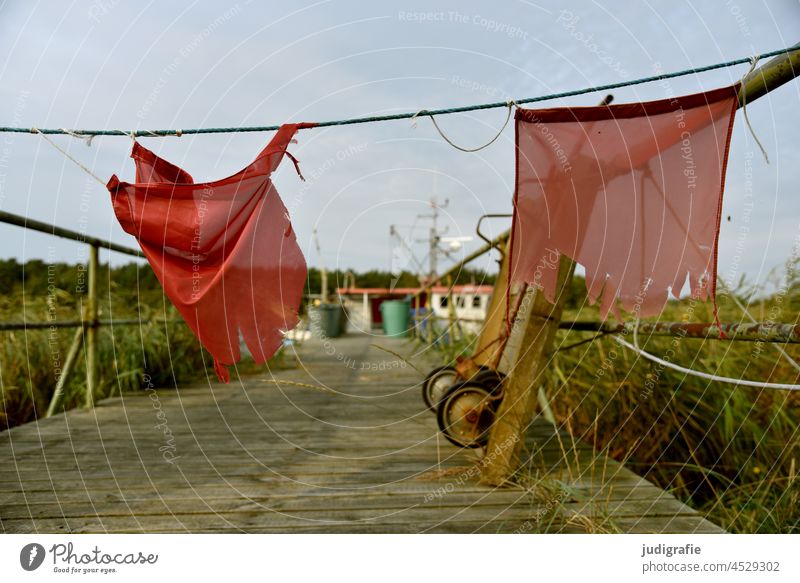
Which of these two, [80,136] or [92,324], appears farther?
[92,324]

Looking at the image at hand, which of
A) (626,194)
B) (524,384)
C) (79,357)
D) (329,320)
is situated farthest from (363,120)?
(329,320)

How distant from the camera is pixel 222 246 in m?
1.70

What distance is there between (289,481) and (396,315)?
9587 mm

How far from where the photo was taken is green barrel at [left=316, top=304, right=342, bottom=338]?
11.0m

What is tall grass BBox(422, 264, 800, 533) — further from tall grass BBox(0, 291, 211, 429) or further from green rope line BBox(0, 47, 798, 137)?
tall grass BBox(0, 291, 211, 429)

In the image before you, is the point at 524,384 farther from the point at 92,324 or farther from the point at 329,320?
the point at 329,320

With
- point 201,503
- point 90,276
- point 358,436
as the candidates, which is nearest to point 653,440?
point 358,436

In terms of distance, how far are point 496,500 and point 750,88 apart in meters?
1.46

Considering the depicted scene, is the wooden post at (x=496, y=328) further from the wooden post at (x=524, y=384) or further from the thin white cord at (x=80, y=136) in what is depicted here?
the thin white cord at (x=80, y=136)

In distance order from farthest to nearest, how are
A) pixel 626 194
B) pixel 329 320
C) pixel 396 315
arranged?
pixel 329 320
pixel 396 315
pixel 626 194

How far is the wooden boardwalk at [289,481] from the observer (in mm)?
1494

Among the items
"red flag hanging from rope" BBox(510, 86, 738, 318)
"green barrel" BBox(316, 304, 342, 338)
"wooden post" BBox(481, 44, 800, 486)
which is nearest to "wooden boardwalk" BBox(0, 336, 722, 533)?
"wooden post" BBox(481, 44, 800, 486)

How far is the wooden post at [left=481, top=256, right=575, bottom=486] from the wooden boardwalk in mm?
93
